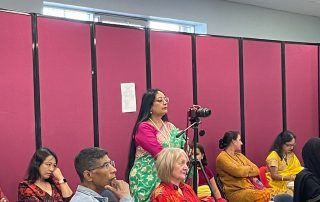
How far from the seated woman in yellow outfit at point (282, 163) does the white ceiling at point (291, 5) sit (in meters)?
2.40

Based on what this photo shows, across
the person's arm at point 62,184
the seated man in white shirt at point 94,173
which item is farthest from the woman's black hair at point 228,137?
the seated man in white shirt at point 94,173

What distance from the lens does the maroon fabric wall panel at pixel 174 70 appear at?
4402 mm

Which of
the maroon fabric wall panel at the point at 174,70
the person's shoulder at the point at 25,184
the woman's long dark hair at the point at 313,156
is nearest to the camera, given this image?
the woman's long dark hair at the point at 313,156

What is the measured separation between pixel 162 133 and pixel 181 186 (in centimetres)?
63

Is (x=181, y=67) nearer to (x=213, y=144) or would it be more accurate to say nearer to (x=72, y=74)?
(x=213, y=144)

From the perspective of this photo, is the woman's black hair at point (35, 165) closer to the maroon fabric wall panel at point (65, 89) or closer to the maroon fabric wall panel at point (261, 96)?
the maroon fabric wall panel at point (65, 89)

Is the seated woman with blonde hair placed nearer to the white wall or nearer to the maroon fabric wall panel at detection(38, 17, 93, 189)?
the maroon fabric wall panel at detection(38, 17, 93, 189)

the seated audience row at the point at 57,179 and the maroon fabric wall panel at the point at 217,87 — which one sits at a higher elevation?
the maroon fabric wall panel at the point at 217,87

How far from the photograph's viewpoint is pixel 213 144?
16.2 ft

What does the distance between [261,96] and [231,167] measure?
1257 mm

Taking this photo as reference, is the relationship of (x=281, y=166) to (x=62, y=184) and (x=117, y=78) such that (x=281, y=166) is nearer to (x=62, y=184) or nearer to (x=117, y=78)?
(x=117, y=78)

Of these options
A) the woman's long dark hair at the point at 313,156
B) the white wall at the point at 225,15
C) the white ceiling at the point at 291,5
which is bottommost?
the woman's long dark hair at the point at 313,156

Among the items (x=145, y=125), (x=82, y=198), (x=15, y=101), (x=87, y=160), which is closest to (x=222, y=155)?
(x=145, y=125)

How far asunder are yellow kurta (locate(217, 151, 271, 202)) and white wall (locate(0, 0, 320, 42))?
89.9 inches
